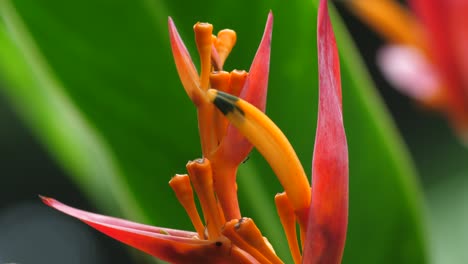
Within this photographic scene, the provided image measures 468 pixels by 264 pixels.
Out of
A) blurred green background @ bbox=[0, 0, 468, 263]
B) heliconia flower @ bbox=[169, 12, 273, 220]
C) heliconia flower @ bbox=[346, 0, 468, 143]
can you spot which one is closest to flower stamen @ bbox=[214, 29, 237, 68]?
heliconia flower @ bbox=[169, 12, 273, 220]

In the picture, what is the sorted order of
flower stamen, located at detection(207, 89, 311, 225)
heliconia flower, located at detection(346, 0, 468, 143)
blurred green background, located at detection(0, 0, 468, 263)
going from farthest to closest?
1. heliconia flower, located at detection(346, 0, 468, 143)
2. blurred green background, located at detection(0, 0, 468, 263)
3. flower stamen, located at detection(207, 89, 311, 225)

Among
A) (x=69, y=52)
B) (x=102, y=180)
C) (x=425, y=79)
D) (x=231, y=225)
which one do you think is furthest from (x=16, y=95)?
(x=231, y=225)

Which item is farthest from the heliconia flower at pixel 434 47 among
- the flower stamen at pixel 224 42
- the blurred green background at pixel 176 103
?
the flower stamen at pixel 224 42

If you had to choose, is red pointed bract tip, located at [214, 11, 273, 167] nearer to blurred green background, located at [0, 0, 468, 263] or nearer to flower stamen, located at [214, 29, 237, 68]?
flower stamen, located at [214, 29, 237, 68]

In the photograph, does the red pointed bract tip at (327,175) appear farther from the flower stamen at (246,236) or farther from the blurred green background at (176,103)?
the blurred green background at (176,103)

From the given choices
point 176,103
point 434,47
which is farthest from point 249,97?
point 434,47

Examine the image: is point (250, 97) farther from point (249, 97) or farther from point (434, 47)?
point (434, 47)
